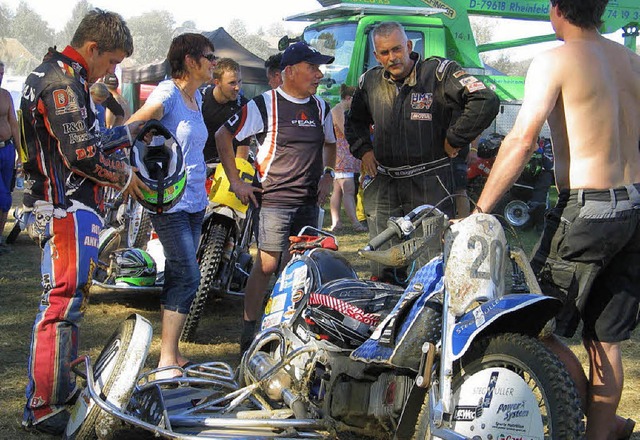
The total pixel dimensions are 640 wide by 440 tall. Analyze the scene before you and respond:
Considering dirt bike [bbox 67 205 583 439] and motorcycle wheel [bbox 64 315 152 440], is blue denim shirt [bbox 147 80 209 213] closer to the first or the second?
dirt bike [bbox 67 205 583 439]

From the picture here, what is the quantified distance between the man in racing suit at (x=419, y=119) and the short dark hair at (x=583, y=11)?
61.3 inches

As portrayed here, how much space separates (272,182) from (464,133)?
3.97 feet

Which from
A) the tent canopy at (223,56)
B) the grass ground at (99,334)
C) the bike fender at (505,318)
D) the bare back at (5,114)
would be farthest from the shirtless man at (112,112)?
the bike fender at (505,318)

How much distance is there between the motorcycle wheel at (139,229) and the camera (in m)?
7.26

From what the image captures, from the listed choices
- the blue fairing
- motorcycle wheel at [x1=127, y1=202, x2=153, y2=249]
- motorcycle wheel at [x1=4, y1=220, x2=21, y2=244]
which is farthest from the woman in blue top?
motorcycle wheel at [x1=4, y1=220, x2=21, y2=244]

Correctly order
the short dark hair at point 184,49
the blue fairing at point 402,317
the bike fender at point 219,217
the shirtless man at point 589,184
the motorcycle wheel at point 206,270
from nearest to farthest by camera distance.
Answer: the blue fairing at point 402,317
the shirtless man at point 589,184
the short dark hair at point 184,49
the motorcycle wheel at point 206,270
the bike fender at point 219,217

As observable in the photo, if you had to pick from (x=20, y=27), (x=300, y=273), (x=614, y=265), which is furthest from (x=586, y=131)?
(x=20, y=27)

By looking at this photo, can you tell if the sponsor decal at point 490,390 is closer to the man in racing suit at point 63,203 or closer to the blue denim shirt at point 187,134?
the man in racing suit at point 63,203

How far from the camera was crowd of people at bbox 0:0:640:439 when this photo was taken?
3324mm

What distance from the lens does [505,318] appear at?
2.79 metres

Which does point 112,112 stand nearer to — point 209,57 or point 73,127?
point 209,57

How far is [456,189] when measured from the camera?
17.9 ft

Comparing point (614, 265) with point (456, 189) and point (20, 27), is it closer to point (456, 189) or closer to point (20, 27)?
point (456, 189)

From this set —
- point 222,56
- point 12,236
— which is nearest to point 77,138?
point 12,236
